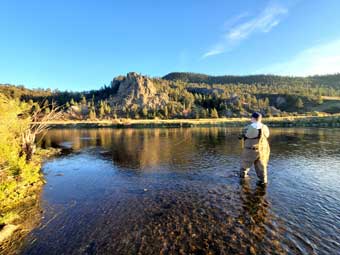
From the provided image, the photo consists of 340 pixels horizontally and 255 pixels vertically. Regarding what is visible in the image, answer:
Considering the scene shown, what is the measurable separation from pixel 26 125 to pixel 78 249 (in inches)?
472

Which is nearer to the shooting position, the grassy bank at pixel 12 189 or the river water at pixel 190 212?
the river water at pixel 190 212

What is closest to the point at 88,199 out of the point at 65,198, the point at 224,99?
the point at 65,198

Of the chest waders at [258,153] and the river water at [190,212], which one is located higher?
the chest waders at [258,153]

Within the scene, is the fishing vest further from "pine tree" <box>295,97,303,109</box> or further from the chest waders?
"pine tree" <box>295,97,303,109</box>

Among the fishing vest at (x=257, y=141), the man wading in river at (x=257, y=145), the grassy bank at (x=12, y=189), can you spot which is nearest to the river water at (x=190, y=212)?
the grassy bank at (x=12, y=189)

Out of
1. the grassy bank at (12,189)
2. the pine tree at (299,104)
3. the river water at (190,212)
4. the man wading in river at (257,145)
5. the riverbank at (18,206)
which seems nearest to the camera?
the river water at (190,212)

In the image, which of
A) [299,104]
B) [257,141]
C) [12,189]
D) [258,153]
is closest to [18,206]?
[12,189]

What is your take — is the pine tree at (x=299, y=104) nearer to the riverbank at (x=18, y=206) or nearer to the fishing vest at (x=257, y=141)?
the fishing vest at (x=257, y=141)

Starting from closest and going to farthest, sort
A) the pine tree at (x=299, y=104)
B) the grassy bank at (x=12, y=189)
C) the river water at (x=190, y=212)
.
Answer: the river water at (x=190, y=212) < the grassy bank at (x=12, y=189) < the pine tree at (x=299, y=104)

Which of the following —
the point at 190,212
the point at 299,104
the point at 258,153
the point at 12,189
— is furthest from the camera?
the point at 299,104

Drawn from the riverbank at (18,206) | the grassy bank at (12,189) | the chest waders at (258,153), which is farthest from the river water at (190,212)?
the chest waders at (258,153)

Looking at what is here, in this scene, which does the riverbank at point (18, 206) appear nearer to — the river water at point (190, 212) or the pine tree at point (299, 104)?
the river water at point (190, 212)

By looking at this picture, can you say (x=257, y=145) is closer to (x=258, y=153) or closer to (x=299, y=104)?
(x=258, y=153)

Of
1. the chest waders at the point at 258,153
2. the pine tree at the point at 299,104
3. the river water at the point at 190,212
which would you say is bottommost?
the river water at the point at 190,212
